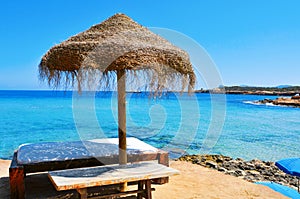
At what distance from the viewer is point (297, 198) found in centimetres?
402

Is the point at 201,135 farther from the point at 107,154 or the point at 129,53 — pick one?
the point at 129,53

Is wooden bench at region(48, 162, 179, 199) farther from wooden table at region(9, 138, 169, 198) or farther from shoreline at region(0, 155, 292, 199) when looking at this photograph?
shoreline at region(0, 155, 292, 199)

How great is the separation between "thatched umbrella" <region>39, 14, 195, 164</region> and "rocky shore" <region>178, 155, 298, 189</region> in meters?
4.30

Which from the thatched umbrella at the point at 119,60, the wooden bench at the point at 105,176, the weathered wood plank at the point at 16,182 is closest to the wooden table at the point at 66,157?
the weathered wood plank at the point at 16,182

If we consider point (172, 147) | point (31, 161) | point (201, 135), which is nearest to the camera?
point (31, 161)

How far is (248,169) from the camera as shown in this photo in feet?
25.6

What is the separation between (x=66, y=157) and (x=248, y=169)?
540cm

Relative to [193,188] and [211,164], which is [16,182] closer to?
[193,188]

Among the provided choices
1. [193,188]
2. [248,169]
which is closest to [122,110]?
[193,188]

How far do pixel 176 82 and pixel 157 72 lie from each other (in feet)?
1.07

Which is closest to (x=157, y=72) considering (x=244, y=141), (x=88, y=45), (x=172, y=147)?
(x=88, y=45)

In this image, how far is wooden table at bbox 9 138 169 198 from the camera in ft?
11.9

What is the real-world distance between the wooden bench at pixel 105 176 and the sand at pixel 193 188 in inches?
30.3

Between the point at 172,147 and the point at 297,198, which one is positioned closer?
the point at 297,198
